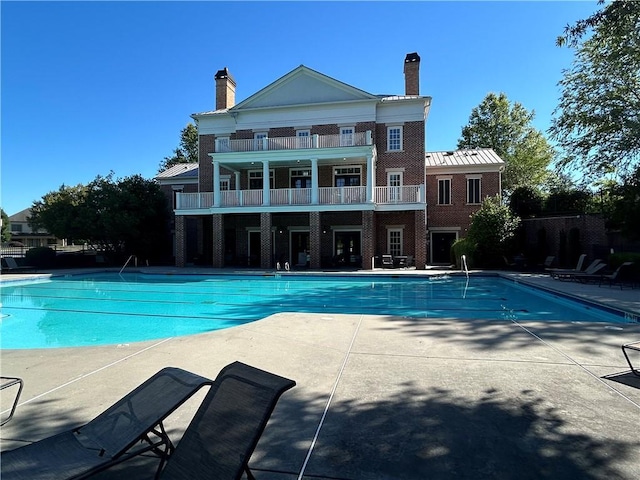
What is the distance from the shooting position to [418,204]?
21547mm

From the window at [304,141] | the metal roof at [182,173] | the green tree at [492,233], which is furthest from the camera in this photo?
the metal roof at [182,173]

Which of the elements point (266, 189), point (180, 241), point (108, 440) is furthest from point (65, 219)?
point (108, 440)

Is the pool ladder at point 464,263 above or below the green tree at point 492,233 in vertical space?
below

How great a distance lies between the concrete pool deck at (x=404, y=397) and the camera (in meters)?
2.64

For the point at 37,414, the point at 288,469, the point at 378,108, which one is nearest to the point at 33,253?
the point at 378,108

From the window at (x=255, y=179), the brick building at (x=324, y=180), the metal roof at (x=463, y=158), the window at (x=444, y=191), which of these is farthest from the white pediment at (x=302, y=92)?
the window at (x=444, y=191)

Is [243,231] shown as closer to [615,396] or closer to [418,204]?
[418,204]

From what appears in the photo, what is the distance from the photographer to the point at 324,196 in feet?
73.0

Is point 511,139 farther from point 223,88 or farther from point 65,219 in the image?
point 65,219

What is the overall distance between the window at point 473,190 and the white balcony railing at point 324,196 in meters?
6.29

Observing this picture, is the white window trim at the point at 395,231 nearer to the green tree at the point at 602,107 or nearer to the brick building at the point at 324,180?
the brick building at the point at 324,180

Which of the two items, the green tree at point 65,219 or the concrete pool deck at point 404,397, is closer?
the concrete pool deck at point 404,397

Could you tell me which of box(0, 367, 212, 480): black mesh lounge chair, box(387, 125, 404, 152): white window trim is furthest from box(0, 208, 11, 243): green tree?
box(0, 367, 212, 480): black mesh lounge chair

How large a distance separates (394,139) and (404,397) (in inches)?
871
